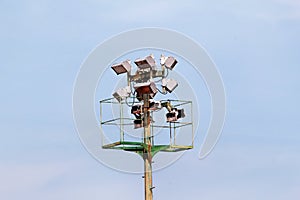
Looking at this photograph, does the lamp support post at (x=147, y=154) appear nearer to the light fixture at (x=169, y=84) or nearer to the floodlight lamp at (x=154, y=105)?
the floodlight lamp at (x=154, y=105)

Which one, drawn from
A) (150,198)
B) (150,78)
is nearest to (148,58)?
(150,78)

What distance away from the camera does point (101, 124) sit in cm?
8050

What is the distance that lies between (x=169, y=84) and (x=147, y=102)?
129 centimetres

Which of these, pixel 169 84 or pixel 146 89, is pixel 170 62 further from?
pixel 146 89

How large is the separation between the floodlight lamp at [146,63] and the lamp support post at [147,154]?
131cm

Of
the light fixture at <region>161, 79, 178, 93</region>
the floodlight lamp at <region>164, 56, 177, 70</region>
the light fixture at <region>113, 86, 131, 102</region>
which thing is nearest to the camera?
the light fixture at <region>161, 79, 178, 93</region>

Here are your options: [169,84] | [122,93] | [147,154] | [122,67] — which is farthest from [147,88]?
[147,154]

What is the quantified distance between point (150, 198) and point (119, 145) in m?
2.76

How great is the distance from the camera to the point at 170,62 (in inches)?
3162

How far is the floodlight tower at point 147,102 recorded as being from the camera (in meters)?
79.6

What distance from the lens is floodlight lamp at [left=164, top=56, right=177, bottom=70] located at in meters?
80.2

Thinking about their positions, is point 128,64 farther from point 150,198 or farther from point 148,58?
point 150,198

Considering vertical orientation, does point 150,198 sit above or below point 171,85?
below

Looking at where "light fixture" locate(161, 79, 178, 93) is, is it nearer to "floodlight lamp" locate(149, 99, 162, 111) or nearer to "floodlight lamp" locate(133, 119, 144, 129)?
"floodlight lamp" locate(149, 99, 162, 111)
